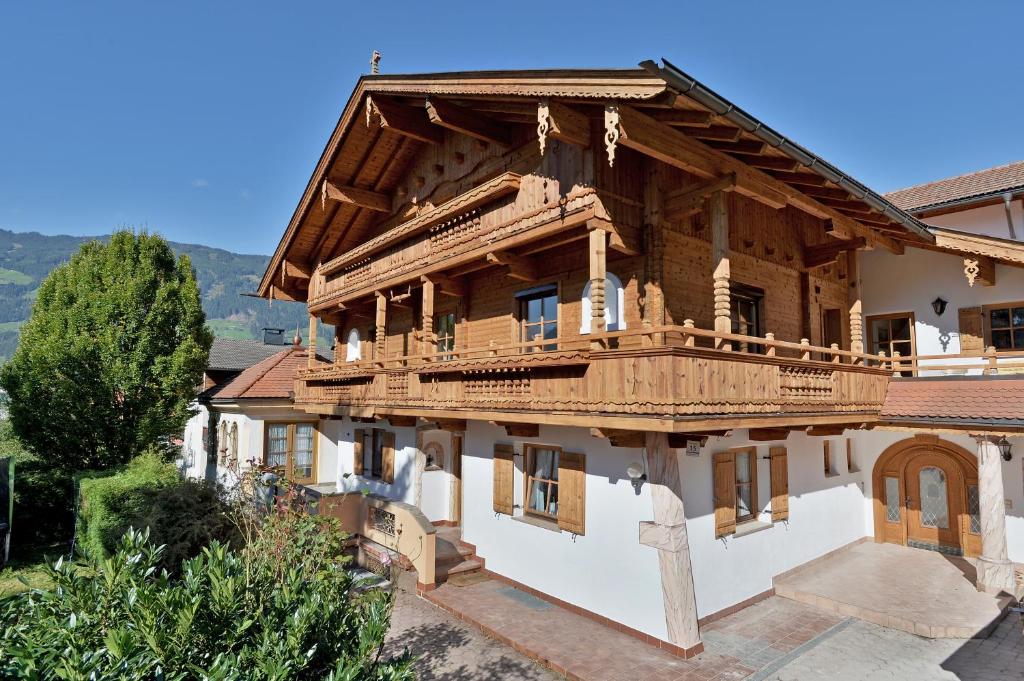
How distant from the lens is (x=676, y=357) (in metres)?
7.61

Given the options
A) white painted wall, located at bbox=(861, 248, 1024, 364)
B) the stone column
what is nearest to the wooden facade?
white painted wall, located at bbox=(861, 248, 1024, 364)

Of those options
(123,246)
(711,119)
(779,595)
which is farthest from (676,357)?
(123,246)

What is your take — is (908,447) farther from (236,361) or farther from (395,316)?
(236,361)

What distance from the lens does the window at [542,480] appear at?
11258 millimetres

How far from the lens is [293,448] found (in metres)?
20.5

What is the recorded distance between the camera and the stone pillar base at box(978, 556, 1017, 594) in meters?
10.4

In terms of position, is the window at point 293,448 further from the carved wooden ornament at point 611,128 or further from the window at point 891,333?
the window at point 891,333

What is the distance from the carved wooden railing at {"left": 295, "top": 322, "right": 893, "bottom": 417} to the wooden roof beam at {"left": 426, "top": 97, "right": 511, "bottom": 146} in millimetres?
4306

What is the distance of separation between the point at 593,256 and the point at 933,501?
1028cm

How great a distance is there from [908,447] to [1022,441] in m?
2.14

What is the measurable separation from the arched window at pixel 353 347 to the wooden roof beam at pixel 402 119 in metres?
8.09

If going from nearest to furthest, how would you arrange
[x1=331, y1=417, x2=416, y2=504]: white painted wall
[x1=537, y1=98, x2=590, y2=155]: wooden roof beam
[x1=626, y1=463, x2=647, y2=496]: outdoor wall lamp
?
[x1=537, y1=98, x2=590, y2=155]: wooden roof beam → [x1=626, y1=463, x2=647, y2=496]: outdoor wall lamp → [x1=331, y1=417, x2=416, y2=504]: white painted wall

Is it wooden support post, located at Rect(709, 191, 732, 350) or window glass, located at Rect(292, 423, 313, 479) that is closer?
wooden support post, located at Rect(709, 191, 732, 350)

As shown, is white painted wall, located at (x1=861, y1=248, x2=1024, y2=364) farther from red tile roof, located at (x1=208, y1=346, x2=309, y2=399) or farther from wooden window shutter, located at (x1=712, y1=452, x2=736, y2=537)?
red tile roof, located at (x1=208, y1=346, x2=309, y2=399)
